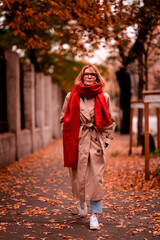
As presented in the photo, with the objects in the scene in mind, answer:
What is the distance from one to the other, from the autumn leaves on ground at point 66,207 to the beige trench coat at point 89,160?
49 cm

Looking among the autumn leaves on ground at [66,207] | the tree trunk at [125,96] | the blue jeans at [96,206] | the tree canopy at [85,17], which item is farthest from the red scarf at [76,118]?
the tree trunk at [125,96]

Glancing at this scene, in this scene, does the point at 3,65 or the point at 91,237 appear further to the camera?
the point at 3,65

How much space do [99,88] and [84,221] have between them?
74.3 inches

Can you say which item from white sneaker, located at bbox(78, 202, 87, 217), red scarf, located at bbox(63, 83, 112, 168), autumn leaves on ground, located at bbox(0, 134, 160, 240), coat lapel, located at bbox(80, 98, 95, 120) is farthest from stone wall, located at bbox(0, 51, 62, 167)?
coat lapel, located at bbox(80, 98, 95, 120)

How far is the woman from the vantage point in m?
4.52

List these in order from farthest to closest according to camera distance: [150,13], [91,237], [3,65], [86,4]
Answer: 1. [3,65]
2. [150,13]
3. [86,4]
4. [91,237]

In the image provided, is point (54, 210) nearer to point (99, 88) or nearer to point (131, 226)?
point (131, 226)

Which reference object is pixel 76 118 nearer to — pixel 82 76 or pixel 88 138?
pixel 88 138

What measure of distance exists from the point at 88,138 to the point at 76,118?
0.32 meters

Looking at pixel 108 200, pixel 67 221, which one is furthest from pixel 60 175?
pixel 67 221

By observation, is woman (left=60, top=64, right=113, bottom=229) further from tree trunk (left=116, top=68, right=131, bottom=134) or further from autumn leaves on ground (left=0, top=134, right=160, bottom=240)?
tree trunk (left=116, top=68, right=131, bottom=134)

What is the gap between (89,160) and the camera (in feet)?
15.1

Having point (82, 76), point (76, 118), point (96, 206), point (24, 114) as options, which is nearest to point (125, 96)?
point (24, 114)

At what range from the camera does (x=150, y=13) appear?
8.51 metres
